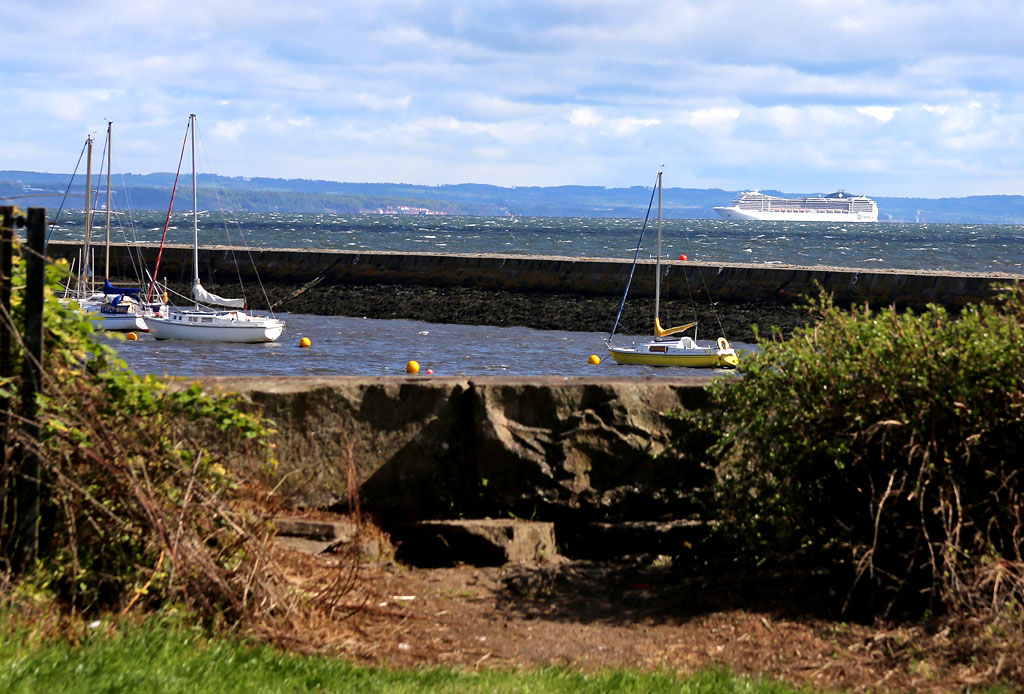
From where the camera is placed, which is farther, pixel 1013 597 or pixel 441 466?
pixel 441 466

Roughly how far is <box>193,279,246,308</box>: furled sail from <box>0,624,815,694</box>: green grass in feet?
127

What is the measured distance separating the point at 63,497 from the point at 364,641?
4.05 feet

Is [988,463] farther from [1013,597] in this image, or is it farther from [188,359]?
[188,359]

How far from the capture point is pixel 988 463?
4254 millimetres

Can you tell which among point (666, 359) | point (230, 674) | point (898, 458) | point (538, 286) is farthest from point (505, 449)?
point (538, 286)

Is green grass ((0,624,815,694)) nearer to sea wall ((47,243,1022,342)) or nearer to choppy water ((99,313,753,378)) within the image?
choppy water ((99,313,753,378))

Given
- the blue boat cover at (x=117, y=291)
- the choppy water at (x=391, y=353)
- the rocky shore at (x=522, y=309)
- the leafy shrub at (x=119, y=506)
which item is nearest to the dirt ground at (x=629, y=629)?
the leafy shrub at (x=119, y=506)

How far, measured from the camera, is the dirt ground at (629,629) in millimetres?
3768

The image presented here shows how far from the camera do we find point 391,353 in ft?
106

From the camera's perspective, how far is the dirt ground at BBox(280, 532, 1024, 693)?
377cm

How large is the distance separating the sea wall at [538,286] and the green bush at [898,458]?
31.1m

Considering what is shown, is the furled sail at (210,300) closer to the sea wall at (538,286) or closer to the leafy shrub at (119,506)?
the sea wall at (538,286)

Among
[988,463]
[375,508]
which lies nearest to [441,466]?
[375,508]

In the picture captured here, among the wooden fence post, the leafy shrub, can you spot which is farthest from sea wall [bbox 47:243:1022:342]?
the wooden fence post
